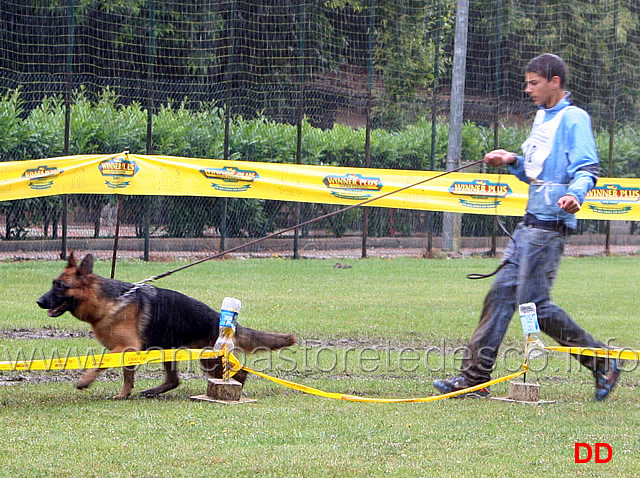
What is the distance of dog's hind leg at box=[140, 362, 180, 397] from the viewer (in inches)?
233

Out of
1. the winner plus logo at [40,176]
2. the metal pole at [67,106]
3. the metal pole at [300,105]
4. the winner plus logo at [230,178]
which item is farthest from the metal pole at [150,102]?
the winner plus logo at [40,176]

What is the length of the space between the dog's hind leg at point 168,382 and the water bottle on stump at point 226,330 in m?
0.39

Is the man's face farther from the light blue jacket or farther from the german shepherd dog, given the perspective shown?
the german shepherd dog

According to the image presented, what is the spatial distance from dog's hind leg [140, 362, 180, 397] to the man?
207 centimetres

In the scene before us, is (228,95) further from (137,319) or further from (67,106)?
(137,319)

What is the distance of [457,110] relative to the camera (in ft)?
61.6

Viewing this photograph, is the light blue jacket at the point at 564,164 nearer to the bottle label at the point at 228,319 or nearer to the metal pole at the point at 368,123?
the bottle label at the point at 228,319

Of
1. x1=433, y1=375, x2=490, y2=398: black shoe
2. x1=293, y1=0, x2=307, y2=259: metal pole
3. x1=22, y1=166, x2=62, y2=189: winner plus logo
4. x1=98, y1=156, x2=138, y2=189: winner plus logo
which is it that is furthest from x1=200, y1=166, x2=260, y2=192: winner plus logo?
x1=433, y1=375, x2=490, y2=398: black shoe

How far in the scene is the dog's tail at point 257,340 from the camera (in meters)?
5.96

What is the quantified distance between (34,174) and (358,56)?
26.7ft

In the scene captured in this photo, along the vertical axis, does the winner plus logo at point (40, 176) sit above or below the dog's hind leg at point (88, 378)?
above

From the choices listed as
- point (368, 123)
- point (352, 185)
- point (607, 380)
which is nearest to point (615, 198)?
point (368, 123)

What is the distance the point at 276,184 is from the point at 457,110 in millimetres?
6478

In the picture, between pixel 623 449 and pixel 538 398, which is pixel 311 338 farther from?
pixel 623 449
